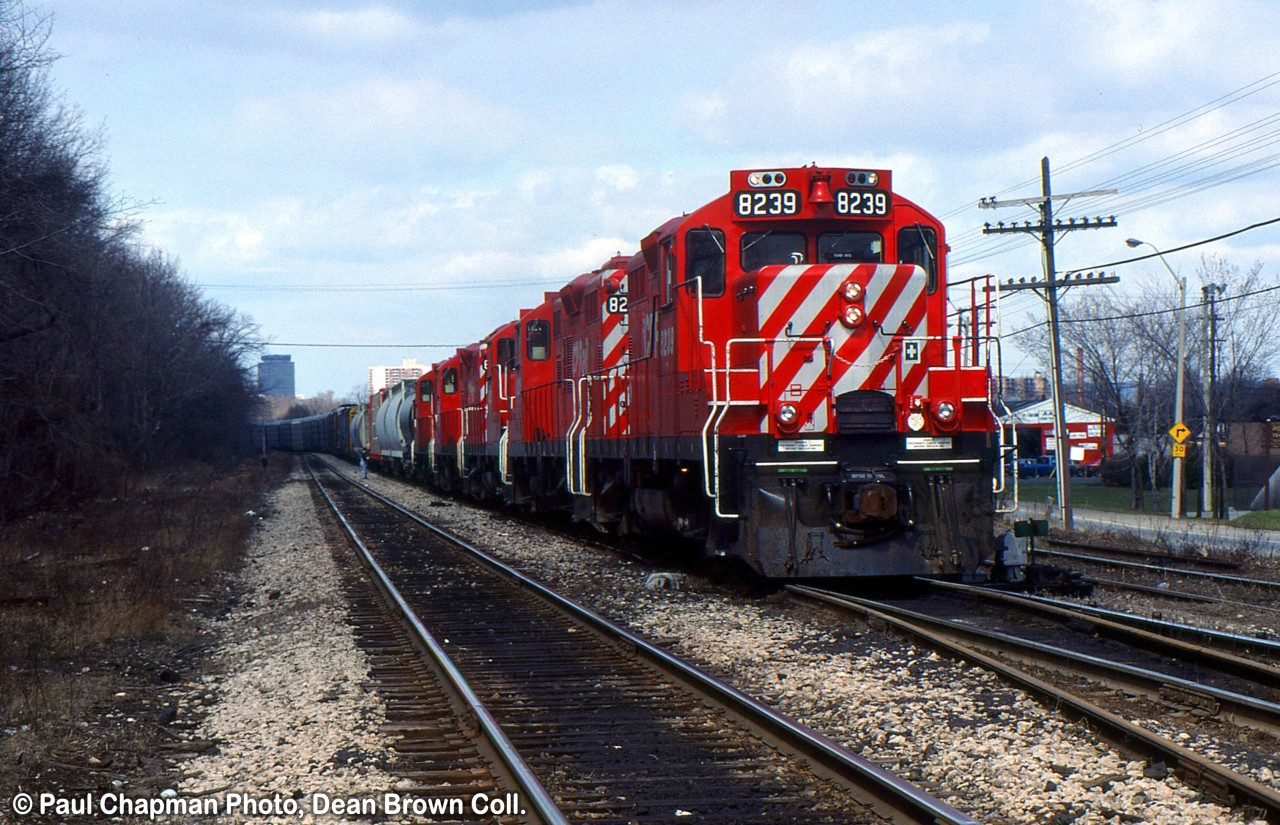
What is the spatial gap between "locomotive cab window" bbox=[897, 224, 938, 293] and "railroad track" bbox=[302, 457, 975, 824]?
461 cm

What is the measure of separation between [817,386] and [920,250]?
6.51 feet

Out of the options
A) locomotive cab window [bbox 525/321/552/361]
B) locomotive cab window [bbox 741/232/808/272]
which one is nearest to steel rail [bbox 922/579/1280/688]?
locomotive cab window [bbox 741/232/808/272]

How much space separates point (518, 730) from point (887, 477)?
16.6 feet

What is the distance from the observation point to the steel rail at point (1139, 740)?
15.9 ft

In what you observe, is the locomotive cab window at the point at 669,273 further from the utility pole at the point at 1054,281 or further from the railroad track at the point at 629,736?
the utility pole at the point at 1054,281

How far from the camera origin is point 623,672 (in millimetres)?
8062

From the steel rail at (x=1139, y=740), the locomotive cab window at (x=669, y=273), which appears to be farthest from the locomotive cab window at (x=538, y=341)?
the steel rail at (x=1139, y=740)

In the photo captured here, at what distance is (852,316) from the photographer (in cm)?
1084

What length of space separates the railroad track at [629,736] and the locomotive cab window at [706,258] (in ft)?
10.8

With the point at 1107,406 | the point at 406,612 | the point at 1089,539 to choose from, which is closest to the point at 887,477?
the point at 406,612

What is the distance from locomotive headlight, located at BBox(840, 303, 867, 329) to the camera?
10836mm

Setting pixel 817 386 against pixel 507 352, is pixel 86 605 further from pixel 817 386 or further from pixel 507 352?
pixel 507 352

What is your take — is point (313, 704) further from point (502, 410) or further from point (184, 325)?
point (184, 325)

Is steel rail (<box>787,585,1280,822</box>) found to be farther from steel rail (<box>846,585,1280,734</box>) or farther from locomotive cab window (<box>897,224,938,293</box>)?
locomotive cab window (<box>897,224,938,293</box>)
